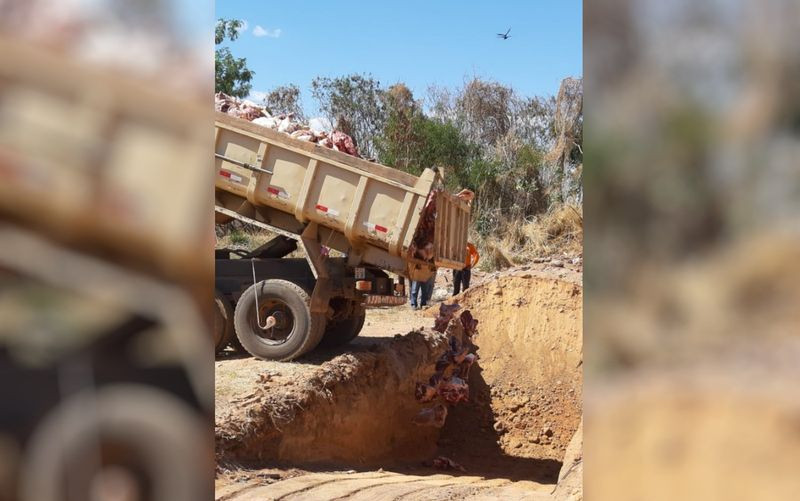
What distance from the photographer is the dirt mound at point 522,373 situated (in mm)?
11955

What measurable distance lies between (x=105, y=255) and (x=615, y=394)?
4.19 feet

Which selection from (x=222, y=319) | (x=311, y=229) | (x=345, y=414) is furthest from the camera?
(x=222, y=319)

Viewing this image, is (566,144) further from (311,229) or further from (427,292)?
(311,229)

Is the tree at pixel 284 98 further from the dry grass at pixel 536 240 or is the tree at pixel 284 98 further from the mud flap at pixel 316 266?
the mud flap at pixel 316 266

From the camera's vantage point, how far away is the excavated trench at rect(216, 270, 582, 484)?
7.93 m

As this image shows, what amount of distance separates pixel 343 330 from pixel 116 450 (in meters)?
9.06

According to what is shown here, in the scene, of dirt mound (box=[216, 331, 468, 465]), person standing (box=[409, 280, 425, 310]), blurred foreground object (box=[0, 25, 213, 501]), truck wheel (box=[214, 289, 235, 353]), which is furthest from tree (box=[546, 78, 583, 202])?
blurred foreground object (box=[0, 25, 213, 501])

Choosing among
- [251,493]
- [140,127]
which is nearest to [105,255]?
[140,127]

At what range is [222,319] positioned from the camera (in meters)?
9.79

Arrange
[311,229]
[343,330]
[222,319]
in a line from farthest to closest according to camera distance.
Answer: [343,330], [222,319], [311,229]

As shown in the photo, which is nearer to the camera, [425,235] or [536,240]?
[425,235]

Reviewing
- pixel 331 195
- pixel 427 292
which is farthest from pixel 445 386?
pixel 427 292

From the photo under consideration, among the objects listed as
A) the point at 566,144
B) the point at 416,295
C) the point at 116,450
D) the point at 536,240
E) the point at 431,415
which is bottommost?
the point at 431,415

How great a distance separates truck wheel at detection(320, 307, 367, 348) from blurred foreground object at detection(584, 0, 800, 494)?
882cm
